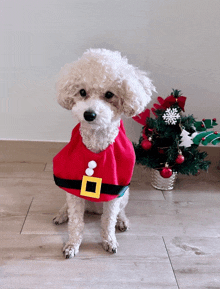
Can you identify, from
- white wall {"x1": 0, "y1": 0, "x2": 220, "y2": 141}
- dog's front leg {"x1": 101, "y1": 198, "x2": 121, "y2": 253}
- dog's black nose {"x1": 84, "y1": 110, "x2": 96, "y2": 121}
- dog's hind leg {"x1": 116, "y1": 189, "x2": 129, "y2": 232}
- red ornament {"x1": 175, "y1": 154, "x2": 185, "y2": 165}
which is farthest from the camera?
white wall {"x1": 0, "y1": 0, "x2": 220, "y2": 141}

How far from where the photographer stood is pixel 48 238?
3.77ft

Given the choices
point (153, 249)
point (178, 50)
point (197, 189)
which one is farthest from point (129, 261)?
point (178, 50)

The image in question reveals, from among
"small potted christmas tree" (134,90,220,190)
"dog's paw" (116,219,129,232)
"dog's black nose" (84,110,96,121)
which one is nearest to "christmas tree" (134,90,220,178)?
"small potted christmas tree" (134,90,220,190)

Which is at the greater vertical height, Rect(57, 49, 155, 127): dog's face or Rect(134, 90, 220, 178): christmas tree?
Rect(57, 49, 155, 127): dog's face

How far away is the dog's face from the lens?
2.77ft

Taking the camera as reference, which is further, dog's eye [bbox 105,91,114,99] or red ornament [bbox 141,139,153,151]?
red ornament [bbox 141,139,153,151]

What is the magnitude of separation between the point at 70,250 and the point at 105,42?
108 centimetres

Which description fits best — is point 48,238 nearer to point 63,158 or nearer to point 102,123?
point 63,158

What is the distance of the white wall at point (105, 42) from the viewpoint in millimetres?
1415

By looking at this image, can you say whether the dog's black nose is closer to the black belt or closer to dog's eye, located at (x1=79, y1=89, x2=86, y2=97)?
dog's eye, located at (x1=79, y1=89, x2=86, y2=97)

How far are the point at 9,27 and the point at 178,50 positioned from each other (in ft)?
3.09

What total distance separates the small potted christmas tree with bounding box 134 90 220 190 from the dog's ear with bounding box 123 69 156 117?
1.32 feet

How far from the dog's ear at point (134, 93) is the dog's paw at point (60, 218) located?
0.61 meters

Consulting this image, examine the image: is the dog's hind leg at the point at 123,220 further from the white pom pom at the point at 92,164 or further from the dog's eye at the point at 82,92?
the dog's eye at the point at 82,92
